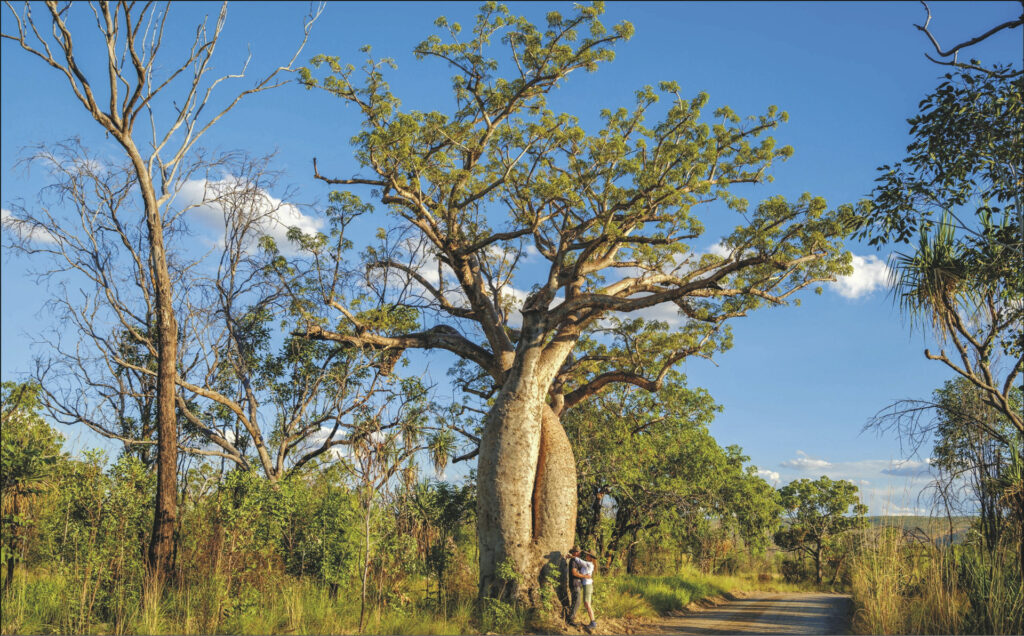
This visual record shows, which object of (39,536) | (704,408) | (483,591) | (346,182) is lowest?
(483,591)

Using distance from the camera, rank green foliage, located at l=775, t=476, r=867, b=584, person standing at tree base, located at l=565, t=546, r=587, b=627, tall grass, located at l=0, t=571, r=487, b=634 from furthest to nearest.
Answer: green foliage, located at l=775, t=476, r=867, b=584 → person standing at tree base, located at l=565, t=546, r=587, b=627 → tall grass, located at l=0, t=571, r=487, b=634

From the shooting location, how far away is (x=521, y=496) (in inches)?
451

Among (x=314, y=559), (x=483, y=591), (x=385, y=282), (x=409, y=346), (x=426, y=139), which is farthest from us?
(x=385, y=282)

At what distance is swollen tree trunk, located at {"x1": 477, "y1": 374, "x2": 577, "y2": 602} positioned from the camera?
36.8 ft

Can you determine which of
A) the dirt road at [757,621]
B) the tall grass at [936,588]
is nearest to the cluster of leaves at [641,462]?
the dirt road at [757,621]

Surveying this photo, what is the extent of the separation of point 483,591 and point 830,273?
844cm

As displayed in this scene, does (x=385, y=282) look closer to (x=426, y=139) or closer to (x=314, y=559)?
(x=426, y=139)

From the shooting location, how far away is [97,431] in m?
15.2

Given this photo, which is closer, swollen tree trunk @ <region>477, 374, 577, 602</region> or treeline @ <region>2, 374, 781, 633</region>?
treeline @ <region>2, 374, 781, 633</region>

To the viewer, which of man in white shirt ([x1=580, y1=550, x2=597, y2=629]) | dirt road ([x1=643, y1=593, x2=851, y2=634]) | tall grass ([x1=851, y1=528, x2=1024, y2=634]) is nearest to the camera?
tall grass ([x1=851, y1=528, x2=1024, y2=634])

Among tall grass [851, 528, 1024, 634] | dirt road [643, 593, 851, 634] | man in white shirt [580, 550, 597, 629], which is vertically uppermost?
tall grass [851, 528, 1024, 634]

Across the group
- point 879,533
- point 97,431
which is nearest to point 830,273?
point 879,533

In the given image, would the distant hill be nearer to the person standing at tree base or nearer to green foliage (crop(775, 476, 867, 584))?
the person standing at tree base

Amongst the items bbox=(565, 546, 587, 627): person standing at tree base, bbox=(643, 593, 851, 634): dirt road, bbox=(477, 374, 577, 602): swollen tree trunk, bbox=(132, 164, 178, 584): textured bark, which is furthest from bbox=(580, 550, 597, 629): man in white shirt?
bbox=(132, 164, 178, 584): textured bark
